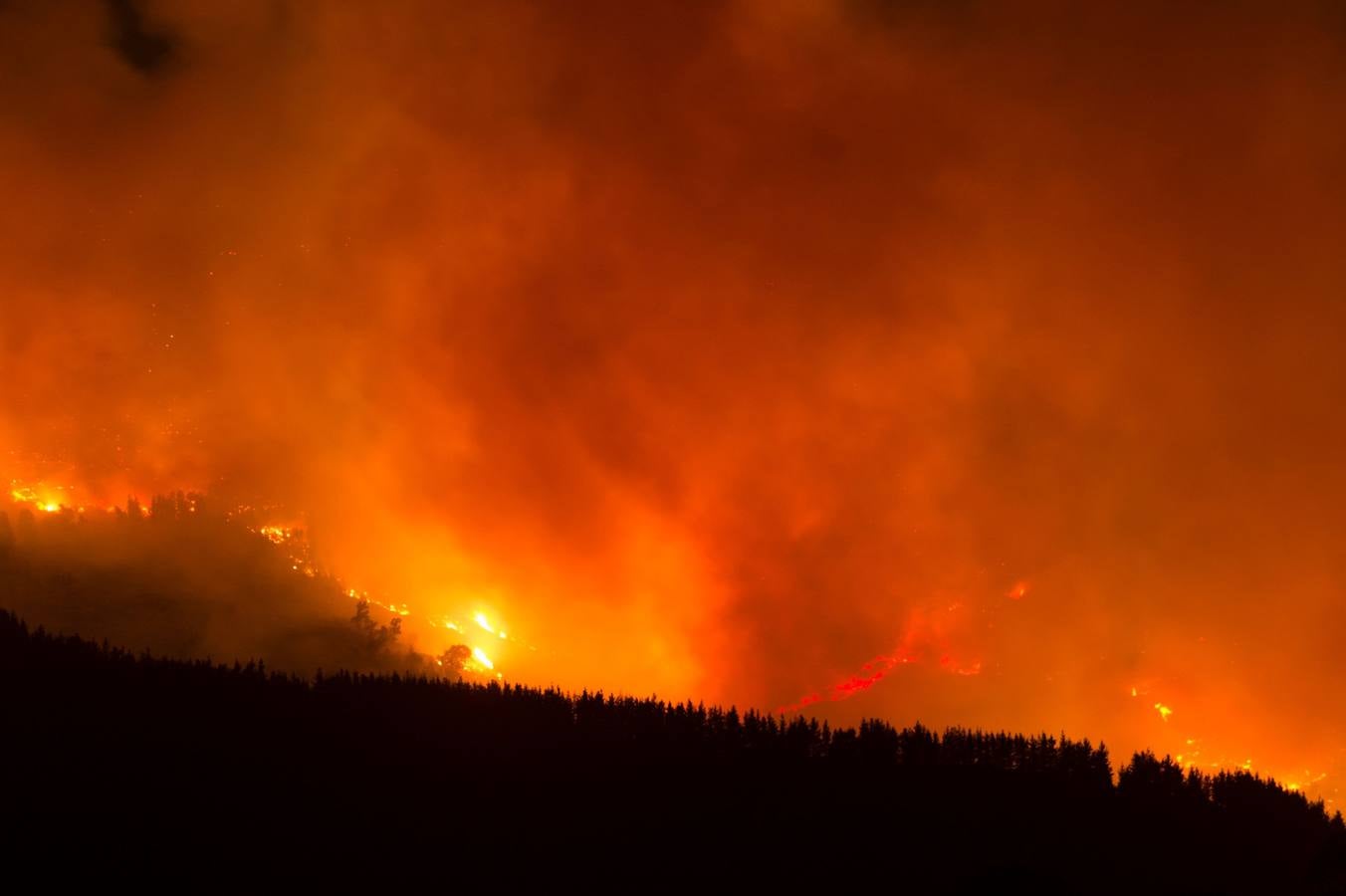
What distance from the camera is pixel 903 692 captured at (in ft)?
525

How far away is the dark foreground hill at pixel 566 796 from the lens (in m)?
46.2

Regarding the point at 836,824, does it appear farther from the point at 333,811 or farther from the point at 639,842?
the point at 333,811

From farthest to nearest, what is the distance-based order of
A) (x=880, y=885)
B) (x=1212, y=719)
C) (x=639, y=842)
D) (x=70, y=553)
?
(x=1212, y=719) < (x=70, y=553) < (x=639, y=842) < (x=880, y=885)

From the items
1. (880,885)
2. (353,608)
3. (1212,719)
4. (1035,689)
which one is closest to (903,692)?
(1035,689)

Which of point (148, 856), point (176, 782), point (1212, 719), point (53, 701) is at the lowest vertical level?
point (148, 856)

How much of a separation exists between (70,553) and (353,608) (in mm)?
36046

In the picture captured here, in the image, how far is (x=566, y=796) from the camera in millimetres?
53562

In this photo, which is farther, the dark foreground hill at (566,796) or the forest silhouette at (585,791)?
the forest silhouette at (585,791)

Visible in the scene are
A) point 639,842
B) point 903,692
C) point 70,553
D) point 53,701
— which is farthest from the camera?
point 903,692

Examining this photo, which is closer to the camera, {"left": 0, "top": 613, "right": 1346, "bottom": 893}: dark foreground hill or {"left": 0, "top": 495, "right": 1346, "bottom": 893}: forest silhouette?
{"left": 0, "top": 613, "right": 1346, "bottom": 893}: dark foreground hill

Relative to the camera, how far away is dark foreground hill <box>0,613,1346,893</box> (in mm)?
46219

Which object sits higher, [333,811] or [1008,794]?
[1008,794]

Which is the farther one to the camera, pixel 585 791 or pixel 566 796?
pixel 585 791

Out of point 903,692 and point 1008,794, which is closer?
point 1008,794
